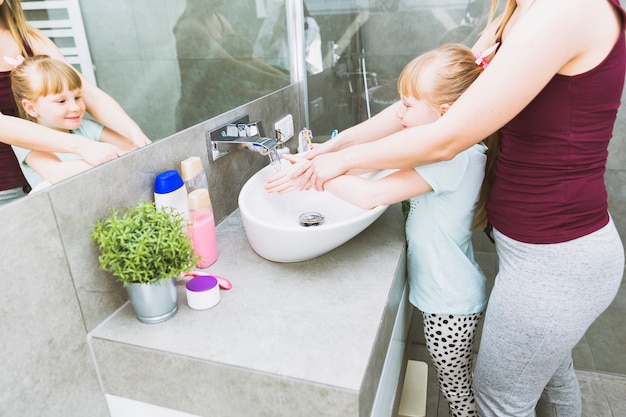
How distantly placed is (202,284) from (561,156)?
80cm

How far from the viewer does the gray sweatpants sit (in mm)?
1005

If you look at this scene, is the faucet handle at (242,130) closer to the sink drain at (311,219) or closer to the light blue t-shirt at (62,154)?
the sink drain at (311,219)

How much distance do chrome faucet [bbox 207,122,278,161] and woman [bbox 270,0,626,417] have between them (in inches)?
7.0

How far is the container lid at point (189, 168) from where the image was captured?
3.67ft

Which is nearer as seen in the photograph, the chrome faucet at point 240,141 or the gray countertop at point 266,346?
the gray countertop at point 266,346

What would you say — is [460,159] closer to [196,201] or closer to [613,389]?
[196,201]

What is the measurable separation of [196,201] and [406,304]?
2.44 ft

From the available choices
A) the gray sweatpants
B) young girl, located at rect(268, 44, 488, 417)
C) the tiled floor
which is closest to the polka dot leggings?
young girl, located at rect(268, 44, 488, 417)

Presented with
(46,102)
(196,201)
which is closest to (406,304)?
(196,201)

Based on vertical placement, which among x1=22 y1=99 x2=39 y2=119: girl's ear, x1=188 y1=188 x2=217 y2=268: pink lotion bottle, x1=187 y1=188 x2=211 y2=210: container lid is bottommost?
x1=188 y1=188 x2=217 y2=268: pink lotion bottle

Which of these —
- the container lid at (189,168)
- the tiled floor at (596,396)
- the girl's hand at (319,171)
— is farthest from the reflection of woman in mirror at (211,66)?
the tiled floor at (596,396)

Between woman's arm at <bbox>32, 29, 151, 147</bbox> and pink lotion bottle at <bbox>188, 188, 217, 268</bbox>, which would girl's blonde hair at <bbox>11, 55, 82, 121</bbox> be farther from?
pink lotion bottle at <bbox>188, 188, 217, 268</bbox>

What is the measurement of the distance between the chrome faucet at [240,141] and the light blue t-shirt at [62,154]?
0.39 m

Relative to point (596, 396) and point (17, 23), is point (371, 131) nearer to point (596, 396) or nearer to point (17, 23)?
point (17, 23)
